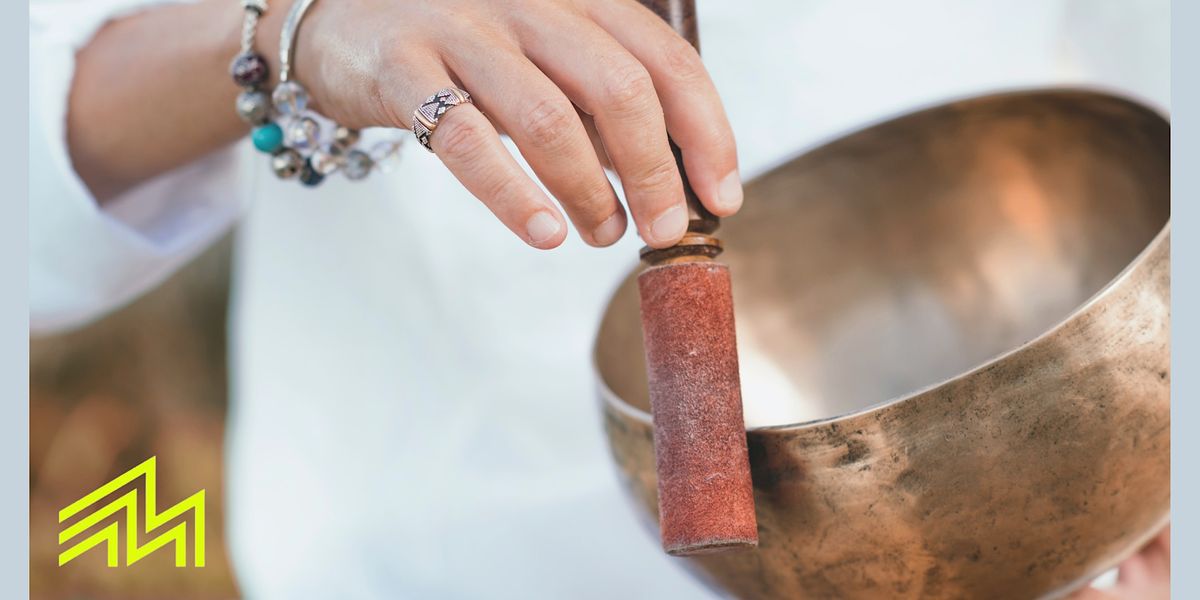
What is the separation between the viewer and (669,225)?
463 mm

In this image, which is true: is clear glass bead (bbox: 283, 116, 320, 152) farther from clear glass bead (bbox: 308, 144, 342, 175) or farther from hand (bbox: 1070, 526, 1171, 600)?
hand (bbox: 1070, 526, 1171, 600)

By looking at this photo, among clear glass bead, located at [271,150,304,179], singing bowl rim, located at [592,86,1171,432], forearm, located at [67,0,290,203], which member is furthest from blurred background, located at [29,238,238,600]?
singing bowl rim, located at [592,86,1171,432]

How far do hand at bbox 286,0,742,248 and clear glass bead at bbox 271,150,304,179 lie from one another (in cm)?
17

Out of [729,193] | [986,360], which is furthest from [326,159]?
[986,360]

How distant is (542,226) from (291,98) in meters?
0.23

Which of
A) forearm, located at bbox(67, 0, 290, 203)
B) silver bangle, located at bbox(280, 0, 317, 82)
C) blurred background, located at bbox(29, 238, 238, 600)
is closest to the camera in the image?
silver bangle, located at bbox(280, 0, 317, 82)

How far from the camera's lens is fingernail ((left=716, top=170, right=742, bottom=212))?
48 centimetres

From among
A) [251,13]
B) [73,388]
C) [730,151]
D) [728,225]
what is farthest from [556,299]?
[73,388]

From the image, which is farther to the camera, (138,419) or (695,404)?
(138,419)

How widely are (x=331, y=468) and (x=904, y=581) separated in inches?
23.7

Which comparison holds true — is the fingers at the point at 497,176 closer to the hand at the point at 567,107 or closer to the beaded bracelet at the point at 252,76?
the hand at the point at 567,107

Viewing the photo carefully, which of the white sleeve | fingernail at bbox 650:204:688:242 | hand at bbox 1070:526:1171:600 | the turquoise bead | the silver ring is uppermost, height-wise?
the silver ring

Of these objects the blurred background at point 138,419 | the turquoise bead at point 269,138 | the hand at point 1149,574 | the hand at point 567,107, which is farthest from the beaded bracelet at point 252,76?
the blurred background at point 138,419

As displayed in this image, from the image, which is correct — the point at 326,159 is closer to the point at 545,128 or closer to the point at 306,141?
the point at 306,141
